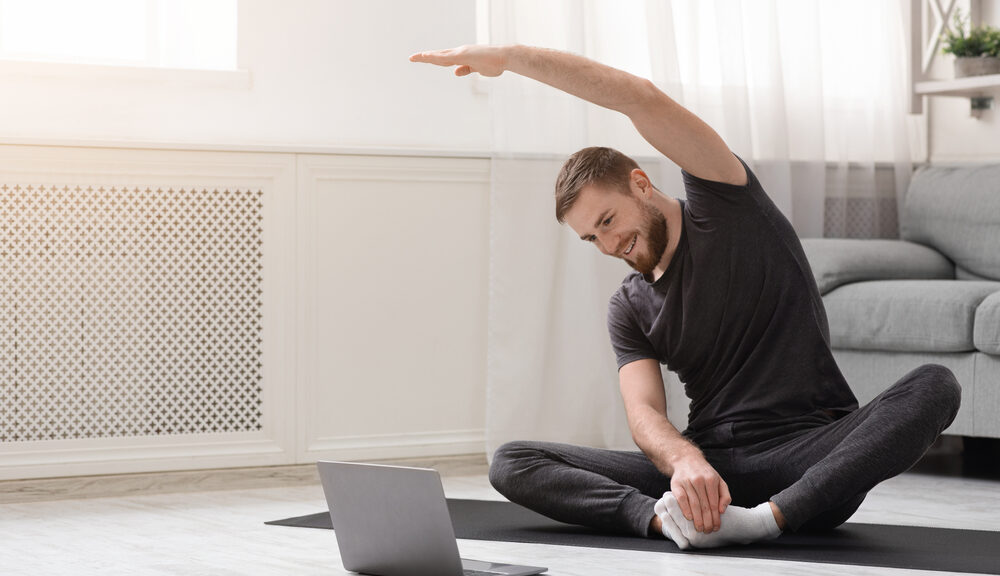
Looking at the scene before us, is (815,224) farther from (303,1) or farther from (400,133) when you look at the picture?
(303,1)

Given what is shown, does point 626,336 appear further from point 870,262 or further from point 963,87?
point 963,87

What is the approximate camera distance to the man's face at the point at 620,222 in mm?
2158

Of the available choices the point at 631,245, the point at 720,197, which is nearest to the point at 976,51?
Answer: the point at 720,197

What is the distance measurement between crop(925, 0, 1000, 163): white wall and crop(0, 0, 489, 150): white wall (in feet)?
5.17

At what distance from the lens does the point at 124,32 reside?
3.34 m

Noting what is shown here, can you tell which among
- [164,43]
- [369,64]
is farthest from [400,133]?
[164,43]

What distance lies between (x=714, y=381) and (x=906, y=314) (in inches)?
41.2

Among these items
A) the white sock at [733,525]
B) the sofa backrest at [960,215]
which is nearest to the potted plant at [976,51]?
the sofa backrest at [960,215]

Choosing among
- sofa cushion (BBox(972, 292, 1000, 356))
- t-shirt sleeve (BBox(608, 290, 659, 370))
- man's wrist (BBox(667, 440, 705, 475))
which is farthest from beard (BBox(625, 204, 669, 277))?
sofa cushion (BBox(972, 292, 1000, 356))

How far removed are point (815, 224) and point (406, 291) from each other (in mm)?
1317

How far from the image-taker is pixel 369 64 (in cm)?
337

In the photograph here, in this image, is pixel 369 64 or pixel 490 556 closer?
pixel 490 556

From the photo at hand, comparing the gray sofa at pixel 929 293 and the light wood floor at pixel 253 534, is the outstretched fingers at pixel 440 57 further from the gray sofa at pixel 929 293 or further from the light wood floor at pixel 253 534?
the gray sofa at pixel 929 293

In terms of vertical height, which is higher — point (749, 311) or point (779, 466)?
point (749, 311)
